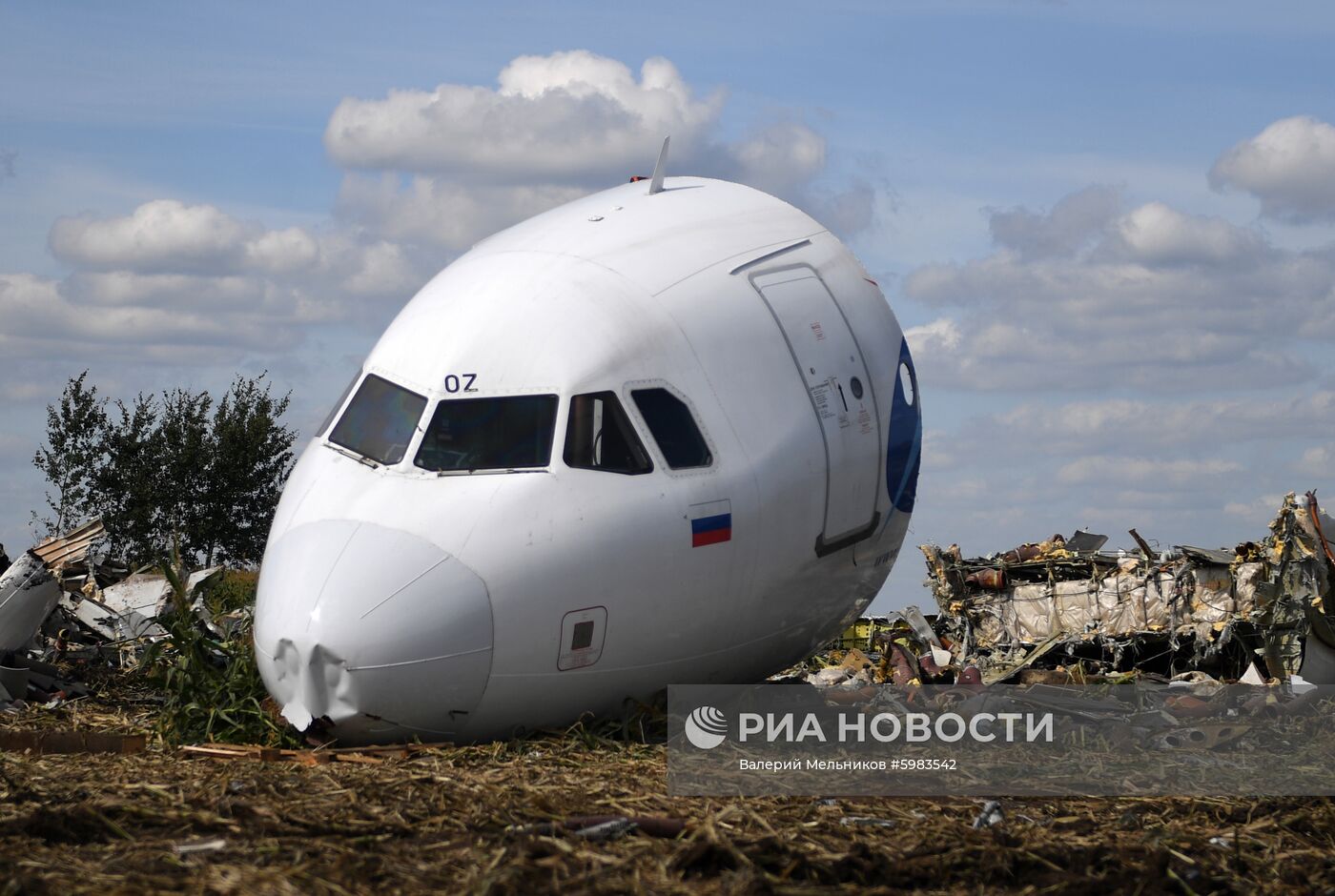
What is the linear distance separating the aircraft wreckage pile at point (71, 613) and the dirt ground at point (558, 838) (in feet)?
15.7

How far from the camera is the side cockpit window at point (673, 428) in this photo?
1260cm

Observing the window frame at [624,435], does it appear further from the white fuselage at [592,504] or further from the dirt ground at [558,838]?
the dirt ground at [558,838]

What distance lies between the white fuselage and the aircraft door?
0.10 ft

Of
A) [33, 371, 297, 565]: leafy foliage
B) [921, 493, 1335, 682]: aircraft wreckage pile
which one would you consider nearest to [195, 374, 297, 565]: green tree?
[33, 371, 297, 565]: leafy foliage

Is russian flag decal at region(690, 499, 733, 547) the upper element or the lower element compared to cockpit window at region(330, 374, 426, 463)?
lower

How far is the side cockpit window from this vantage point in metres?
12.6

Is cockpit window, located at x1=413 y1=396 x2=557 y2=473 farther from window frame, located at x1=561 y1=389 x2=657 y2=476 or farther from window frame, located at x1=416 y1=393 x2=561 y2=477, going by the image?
window frame, located at x1=561 y1=389 x2=657 y2=476

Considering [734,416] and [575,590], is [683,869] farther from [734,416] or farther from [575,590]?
[734,416]

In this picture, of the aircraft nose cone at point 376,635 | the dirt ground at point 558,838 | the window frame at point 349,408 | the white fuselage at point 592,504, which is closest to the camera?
the dirt ground at point 558,838

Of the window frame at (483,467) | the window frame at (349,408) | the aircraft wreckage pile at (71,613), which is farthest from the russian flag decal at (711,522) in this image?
the aircraft wreckage pile at (71,613)

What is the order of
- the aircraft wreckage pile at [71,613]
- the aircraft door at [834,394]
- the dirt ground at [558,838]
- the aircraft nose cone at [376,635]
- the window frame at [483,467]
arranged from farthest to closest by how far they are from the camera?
the aircraft wreckage pile at [71,613] → the aircraft door at [834,394] → the window frame at [483,467] → the aircraft nose cone at [376,635] → the dirt ground at [558,838]

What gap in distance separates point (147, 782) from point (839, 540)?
651cm

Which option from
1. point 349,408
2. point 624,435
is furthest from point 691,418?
point 349,408

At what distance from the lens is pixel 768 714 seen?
14312 millimetres
